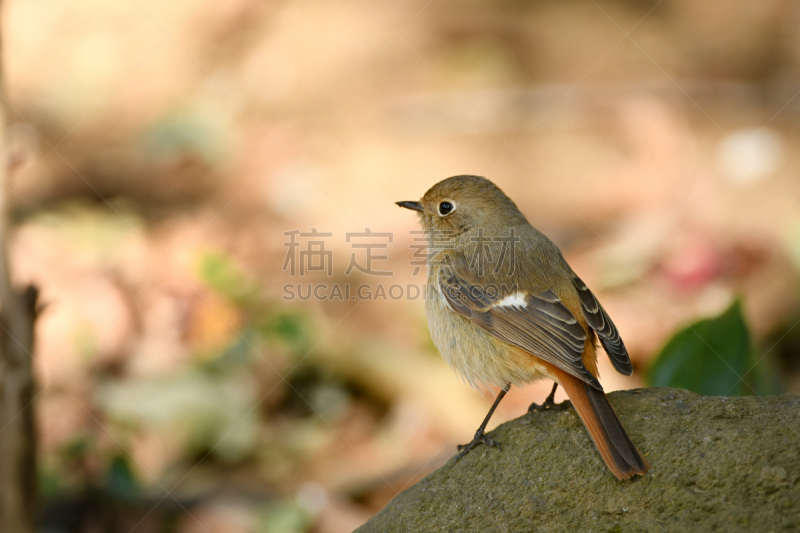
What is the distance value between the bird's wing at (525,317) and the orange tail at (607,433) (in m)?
0.07

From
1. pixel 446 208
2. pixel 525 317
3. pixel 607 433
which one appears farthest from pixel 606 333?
pixel 446 208

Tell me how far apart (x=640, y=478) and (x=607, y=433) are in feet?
0.61

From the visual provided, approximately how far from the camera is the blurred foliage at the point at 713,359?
345 cm

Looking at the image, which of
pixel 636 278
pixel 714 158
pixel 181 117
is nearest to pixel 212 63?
pixel 181 117

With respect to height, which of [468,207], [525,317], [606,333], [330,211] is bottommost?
[606,333]

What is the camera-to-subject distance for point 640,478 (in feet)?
8.31

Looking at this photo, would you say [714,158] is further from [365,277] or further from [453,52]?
[365,277]

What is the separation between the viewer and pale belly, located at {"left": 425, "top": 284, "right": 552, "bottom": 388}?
3.23m

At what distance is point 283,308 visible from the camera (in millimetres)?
5633

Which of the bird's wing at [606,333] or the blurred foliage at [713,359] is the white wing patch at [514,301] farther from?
the blurred foliage at [713,359]

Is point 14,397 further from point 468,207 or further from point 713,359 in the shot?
point 713,359

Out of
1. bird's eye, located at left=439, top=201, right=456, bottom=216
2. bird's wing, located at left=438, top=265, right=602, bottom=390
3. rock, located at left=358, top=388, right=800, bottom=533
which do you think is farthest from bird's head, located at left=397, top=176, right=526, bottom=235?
rock, located at left=358, top=388, right=800, bottom=533

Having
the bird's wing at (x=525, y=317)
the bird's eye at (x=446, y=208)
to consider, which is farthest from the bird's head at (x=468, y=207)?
the bird's wing at (x=525, y=317)

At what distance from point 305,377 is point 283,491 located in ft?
3.05
